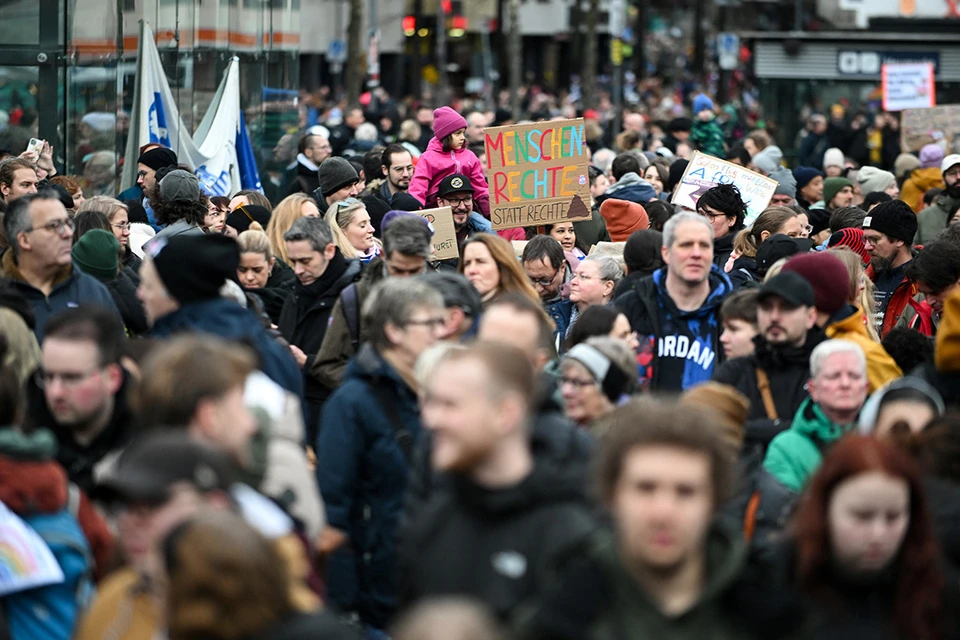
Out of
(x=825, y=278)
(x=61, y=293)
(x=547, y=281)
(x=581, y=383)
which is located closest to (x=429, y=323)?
(x=581, y=383)

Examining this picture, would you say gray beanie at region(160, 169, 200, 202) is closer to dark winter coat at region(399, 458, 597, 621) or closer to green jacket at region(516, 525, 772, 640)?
dark winter coat at region(399, 458, 597, 621)

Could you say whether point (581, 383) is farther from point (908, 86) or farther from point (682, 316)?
point (908, 86)

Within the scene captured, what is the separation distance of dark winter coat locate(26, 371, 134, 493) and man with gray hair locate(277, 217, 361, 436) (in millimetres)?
3064

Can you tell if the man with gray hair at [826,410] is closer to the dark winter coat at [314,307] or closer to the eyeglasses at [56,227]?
the dark winter coat at [314,307]

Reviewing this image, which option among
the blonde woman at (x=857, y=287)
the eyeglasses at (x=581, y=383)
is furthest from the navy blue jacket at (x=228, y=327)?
the blonde woman at (x=857, y=287)

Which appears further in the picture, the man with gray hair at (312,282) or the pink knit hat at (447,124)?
the pink knit hat at (447,124)

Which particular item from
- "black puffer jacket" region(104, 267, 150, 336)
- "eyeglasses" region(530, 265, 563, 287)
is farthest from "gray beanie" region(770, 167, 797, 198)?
"black puffer jacket" region(104, 267, 150, 336)

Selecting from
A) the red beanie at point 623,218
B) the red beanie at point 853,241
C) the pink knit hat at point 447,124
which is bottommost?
the red beanie at point 853,241

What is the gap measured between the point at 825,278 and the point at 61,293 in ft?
11.2

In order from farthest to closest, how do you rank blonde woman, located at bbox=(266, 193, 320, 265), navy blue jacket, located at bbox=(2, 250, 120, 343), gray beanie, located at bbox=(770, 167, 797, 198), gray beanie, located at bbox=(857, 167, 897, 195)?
gray beanie, located at bbox=(857, 167, 897, 195) < gray beanie, located at bbox=(770, 167, 797, 198) < blonde woman, located at bbox=(266, 193, 320, 265) < navy blue jacket, located at bbox=(2, 250, 120, 343)

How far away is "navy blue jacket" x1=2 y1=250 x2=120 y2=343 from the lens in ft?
24.2

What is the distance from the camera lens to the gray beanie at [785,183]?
14039mm

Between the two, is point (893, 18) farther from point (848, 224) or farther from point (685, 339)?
point (685, 339)

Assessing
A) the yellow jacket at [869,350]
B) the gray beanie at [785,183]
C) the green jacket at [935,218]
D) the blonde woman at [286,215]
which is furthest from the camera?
the gray beanie at [785,183]
